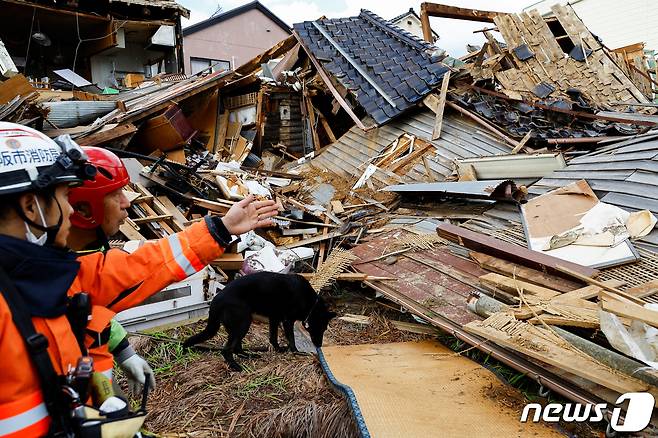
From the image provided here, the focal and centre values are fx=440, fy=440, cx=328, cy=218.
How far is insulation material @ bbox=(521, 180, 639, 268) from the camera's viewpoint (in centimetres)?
411

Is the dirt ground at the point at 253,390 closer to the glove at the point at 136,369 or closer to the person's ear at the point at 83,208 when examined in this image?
the glove at the point at 136,369

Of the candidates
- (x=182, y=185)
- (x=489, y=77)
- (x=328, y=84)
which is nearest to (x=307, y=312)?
(x=182, y=185)

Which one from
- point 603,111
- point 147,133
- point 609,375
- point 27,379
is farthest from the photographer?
point 147,133

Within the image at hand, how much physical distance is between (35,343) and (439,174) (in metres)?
7.22

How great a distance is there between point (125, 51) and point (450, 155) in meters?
12.4

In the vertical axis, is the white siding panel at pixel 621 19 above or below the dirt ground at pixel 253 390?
above

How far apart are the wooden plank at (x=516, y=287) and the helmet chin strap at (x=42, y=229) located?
11.5 ft

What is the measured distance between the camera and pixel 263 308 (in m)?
4.58

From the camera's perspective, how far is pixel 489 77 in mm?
9336

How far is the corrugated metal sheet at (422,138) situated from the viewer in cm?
789

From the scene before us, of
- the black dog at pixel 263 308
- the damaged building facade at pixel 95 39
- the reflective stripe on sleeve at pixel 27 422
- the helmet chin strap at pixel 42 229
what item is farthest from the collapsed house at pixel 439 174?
the reflective stripe on sleeve at pixel 27 422

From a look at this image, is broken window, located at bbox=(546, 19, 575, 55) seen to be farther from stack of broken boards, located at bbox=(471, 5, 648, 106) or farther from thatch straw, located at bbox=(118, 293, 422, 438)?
thatch straw, located at bbox=(118, 293, 422, 438)

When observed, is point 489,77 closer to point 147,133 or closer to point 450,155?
point 450,155

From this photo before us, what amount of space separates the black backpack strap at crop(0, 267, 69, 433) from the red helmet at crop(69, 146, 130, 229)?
937mm
